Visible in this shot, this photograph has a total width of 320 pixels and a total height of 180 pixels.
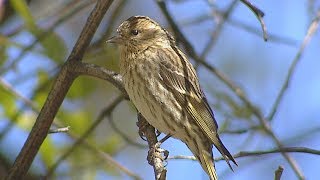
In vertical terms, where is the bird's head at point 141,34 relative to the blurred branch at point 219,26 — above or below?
above

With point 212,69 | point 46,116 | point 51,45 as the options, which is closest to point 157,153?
point 46,116

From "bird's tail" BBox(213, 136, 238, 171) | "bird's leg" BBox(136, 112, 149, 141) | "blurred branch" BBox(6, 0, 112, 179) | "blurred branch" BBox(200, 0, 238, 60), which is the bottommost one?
"bird's tail" BBox(213, 136, 238, 171)

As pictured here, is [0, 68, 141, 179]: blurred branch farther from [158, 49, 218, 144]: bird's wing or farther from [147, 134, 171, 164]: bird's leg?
[158, 49, 218, 144]: bird's wing

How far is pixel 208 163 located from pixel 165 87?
521 mm

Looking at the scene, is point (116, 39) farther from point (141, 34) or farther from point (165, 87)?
point (165, 87)

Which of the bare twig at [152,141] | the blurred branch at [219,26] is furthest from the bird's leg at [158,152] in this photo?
the blurred branch at [219,26]

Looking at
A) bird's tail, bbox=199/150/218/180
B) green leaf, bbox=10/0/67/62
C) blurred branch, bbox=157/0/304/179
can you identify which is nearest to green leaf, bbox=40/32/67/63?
green leaf, bbox=10/0/67/62

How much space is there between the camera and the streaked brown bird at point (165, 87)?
12.2ft

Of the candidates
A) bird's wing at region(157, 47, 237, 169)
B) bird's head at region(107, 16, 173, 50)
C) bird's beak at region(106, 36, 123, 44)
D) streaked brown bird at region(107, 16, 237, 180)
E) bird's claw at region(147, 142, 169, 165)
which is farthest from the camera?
bird's head at region(107, 16, 173, 50)

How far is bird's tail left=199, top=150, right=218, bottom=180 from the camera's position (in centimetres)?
360

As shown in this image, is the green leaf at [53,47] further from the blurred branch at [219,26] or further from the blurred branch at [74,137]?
the blurred branch at [219,26]

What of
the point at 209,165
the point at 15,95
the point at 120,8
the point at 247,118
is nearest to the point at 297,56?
the point at 247,118

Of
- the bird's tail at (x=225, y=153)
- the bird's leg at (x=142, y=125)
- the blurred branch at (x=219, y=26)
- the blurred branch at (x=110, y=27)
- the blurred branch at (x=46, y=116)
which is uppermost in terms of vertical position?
the blurred branch at (x=110, y=27)

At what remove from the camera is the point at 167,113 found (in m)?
3.80
